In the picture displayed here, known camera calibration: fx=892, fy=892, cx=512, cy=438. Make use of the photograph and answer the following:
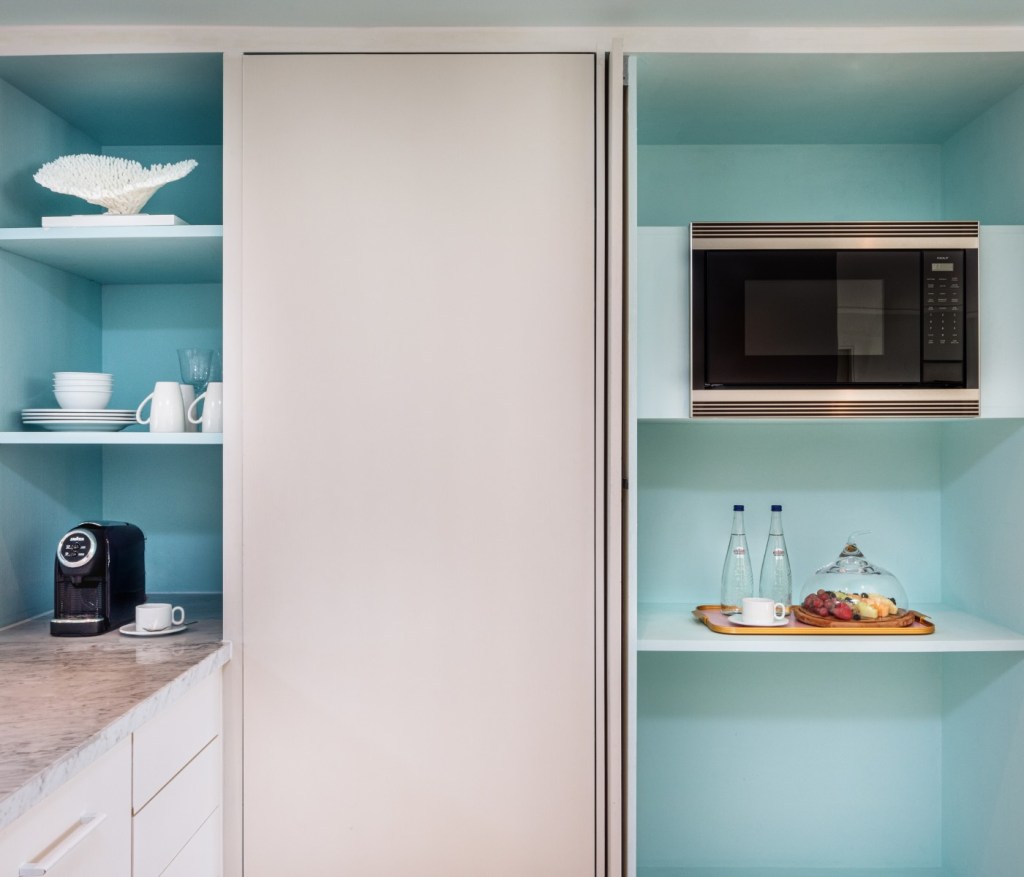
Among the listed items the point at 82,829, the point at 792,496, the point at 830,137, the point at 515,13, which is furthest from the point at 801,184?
the point at 82,829

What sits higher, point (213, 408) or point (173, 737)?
point (213, 408)

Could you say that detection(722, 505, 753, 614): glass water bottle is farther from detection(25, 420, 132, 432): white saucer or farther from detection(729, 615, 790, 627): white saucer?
detection(25, 420, 132, 432): white saucer

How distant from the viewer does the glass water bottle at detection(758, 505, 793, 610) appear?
2199mm

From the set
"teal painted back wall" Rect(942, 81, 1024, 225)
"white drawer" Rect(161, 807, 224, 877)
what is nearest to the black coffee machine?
"white drawer" Rect(161, 807, 224, 877)

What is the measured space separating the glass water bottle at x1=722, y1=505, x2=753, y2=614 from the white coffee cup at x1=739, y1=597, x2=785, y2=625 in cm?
14

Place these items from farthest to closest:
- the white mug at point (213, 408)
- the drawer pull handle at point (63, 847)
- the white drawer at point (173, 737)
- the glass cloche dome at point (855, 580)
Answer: the glass cloche dome at point (855, 580), the white mug at point (213, 408), the white drawer at point (173, 737), the drawer pull handle at point (63, 847)

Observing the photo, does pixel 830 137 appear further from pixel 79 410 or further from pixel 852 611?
pixel 79 410

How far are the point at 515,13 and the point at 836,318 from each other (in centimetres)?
96

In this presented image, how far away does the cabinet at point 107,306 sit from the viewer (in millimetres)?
1997

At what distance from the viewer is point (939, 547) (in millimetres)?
2457

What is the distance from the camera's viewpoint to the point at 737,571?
88.5 inches

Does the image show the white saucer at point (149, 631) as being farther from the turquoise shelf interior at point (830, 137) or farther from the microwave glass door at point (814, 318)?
the turquoise shelf interior at point (830, 137)

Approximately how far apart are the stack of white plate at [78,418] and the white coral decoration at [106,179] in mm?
462

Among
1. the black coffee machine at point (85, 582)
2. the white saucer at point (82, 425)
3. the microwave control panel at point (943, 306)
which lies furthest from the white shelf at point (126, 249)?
the microwave control panel at point (943, 306)
